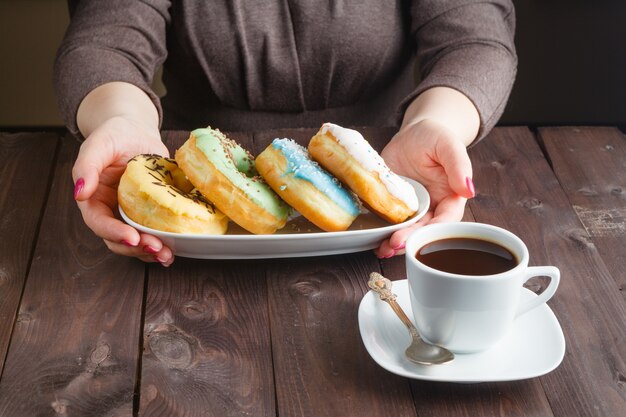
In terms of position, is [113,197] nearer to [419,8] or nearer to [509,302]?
[509,302]

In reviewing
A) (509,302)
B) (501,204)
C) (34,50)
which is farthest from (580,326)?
(34,50)

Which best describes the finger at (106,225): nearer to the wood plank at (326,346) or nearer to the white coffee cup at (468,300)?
the wood plank at (326,346)

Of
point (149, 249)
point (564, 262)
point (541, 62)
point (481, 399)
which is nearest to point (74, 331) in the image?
point (149, 249)

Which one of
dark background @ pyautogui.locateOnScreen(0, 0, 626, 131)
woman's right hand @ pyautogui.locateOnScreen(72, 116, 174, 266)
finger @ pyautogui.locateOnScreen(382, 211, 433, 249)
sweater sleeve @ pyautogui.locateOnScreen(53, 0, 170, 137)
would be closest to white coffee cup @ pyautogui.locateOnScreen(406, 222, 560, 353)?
finger @ pyautogui.locateOnScreen(382, 211, 433, 249)

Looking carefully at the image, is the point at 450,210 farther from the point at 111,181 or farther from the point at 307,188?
the point at 111,181

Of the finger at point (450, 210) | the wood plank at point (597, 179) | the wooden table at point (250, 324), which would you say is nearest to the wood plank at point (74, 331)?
the wooden table at point (250, 324)

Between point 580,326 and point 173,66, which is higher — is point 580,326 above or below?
above

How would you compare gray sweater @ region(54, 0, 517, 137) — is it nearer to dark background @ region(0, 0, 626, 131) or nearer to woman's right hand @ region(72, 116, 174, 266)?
woman's right hand @ region(72, 116, 174, 266)

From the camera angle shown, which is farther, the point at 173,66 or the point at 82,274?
the point at 173,66
